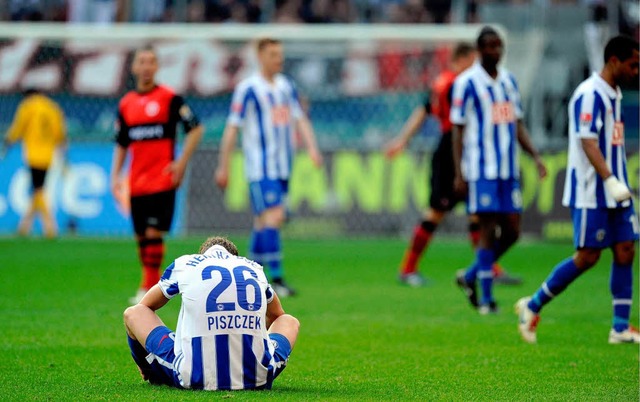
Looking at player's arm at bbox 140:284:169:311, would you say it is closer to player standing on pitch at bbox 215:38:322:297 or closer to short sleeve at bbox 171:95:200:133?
short sleeve at bbox 171:95:200:133

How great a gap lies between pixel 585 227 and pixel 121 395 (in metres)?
3.91

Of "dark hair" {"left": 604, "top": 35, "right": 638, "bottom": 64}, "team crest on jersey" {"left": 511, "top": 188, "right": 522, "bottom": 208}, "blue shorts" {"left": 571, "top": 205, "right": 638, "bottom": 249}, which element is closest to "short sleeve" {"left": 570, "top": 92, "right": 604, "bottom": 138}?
"dark hair" {"left": 604, "top": 35, "right": 638, "bottom": 64}

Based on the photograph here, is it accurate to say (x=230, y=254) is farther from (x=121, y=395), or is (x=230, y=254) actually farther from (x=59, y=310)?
(x=59, y=310)

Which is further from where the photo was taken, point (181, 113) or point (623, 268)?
point (181, 113)

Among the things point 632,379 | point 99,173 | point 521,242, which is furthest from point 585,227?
point 99,173

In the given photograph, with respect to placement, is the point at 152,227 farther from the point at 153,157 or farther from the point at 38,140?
the point at 38,140

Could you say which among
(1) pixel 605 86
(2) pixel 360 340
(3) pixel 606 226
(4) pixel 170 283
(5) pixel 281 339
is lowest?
(2) pixel 360 340

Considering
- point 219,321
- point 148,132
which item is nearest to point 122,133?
point 148,132

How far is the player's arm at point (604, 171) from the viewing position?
9109 millimetres

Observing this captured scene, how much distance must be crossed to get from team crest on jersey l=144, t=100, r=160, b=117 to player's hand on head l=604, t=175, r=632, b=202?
4412 millimetres

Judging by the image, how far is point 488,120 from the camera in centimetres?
1162

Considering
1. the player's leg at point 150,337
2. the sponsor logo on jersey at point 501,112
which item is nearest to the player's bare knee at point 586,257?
the sponsor logo on jersey at point 501,112

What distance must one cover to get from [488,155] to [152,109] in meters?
3.00

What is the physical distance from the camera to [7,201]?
68.5 ft
